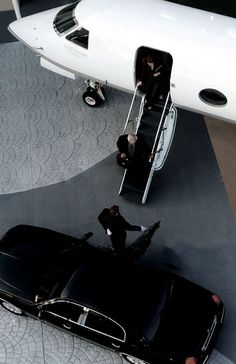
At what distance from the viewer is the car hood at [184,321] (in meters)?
8.19

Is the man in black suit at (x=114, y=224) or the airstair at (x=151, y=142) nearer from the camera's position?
the man in black suit at (x=114, y=224)

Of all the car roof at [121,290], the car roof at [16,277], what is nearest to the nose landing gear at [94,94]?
the car roof at [16,277]

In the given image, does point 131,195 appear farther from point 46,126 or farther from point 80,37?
point 80,37

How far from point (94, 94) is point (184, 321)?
264 inches

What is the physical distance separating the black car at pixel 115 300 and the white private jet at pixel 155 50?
247 centimetres

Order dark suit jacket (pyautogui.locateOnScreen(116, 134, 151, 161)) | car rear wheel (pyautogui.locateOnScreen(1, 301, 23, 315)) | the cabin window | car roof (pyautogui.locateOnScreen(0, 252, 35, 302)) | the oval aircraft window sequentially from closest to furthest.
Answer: car roof (pyautogui.locateOnScreen(0, 252, 35, 302)), car rear wheel (pyautogui.locateOnScreen(1, 301, 23, 315)), dark suit jacket (pyautogui.locateOnScreen(116, 134, 151, 161)), the oval aircraft window, the cabin window

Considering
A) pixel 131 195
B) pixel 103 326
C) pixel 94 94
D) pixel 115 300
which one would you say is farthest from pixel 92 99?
pixel 103 326

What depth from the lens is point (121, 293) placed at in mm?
8469

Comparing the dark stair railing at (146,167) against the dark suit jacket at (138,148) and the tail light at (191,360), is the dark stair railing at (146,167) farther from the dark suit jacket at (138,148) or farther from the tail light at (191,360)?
the tail light at (191,360)

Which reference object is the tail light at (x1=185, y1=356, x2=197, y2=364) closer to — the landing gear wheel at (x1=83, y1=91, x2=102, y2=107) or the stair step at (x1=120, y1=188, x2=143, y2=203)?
the stair step at (x1=120, y1=188, x2=143, y2=203)

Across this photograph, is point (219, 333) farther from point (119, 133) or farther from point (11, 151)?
point (11, 151)

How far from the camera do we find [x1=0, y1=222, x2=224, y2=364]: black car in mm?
8211

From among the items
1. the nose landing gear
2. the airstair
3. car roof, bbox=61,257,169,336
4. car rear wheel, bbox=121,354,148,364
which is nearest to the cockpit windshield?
the nose landing gear

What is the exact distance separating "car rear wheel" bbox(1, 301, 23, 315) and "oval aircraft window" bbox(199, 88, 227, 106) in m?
5.97
